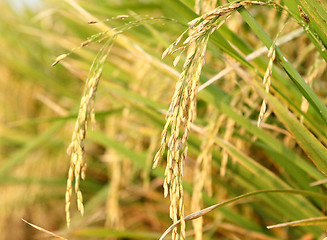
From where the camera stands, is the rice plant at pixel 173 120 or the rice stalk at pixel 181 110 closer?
the rice stalk at pixel 181 110

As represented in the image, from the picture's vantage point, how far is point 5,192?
2160mm

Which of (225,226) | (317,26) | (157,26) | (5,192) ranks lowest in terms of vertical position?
(225,226)

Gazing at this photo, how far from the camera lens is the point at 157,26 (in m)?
1.57

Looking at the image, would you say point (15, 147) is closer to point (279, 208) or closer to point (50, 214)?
point (50, 214)

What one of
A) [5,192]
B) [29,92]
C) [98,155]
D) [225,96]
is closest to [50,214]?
[5,192]

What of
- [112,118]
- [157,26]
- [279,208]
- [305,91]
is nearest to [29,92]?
[112,118]

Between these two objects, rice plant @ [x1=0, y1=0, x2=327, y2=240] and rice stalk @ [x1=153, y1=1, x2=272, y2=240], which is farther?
rice plant @ [x1=0, y1=0, x2=327, y2=240]

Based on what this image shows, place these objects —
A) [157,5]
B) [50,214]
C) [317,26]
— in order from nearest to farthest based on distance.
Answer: [317,26]
[157,5]
[50,214]

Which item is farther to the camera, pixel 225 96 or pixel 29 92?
pixel 29 92

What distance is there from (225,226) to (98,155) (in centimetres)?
97

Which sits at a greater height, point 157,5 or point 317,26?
point 157,5

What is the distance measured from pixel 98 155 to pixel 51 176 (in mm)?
223

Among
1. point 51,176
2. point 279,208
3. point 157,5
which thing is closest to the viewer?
point 279,208

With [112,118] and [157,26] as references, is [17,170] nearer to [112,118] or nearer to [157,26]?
[112,118]
